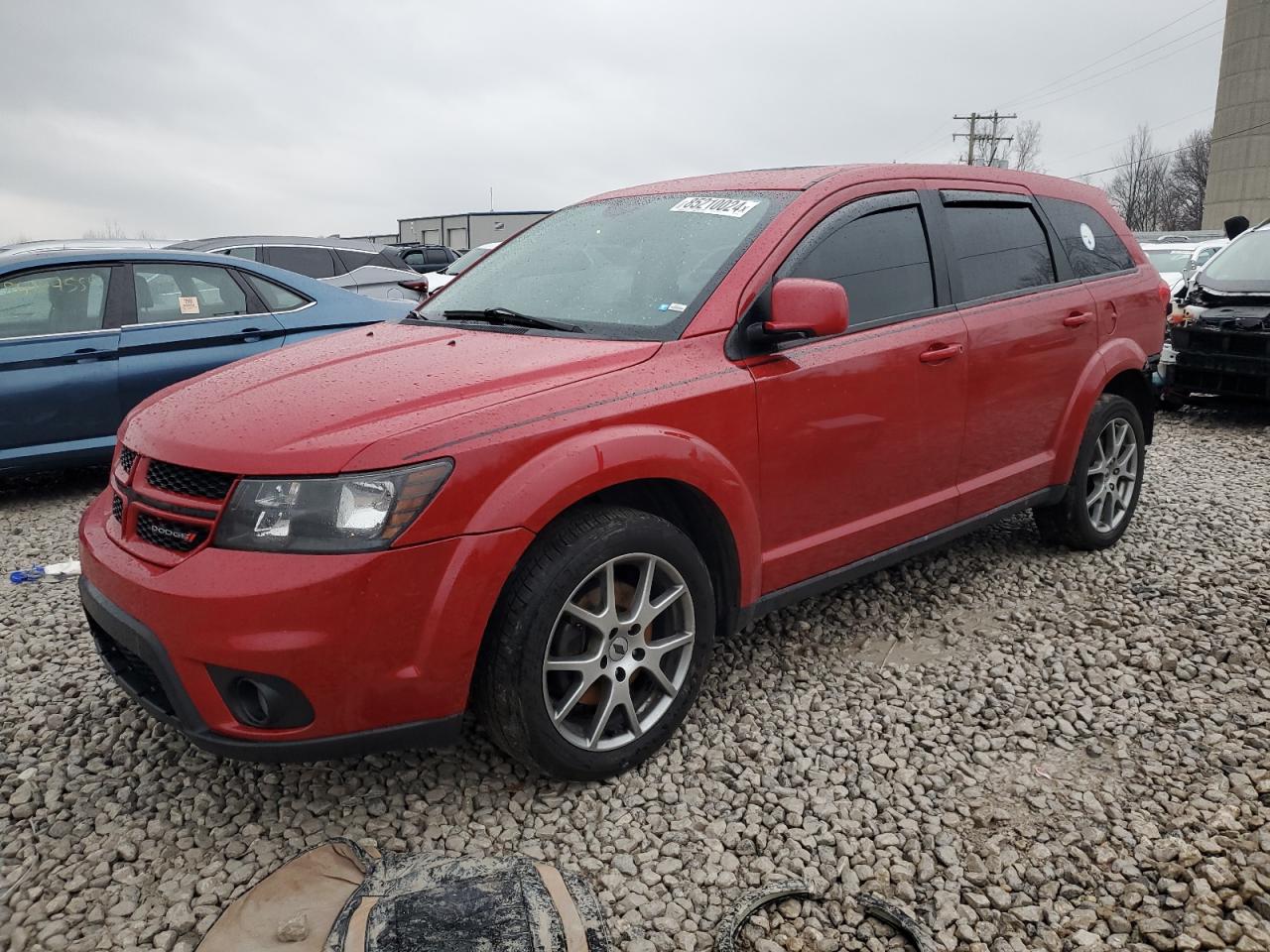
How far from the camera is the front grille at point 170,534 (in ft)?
7.63

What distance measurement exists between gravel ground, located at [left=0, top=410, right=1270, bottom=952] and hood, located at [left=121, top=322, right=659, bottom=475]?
1.06 m

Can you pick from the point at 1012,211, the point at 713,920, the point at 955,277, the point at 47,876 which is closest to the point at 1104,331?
the point at 1012,211

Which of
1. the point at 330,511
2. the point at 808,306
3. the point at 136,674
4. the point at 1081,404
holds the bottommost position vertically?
the point at 136,674

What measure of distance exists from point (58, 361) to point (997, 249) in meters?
5.24

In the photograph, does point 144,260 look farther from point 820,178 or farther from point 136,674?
point 820,178

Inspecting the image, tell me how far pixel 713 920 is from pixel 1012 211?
3.20 metres

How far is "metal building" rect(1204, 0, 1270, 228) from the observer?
47500 millimetres

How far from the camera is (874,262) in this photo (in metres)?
3.38

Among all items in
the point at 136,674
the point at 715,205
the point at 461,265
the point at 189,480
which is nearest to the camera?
the point at 189,480

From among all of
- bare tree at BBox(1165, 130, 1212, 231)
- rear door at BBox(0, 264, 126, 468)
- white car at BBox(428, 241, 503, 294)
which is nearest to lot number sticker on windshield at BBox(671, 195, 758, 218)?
white car at BBox(428, 241, 503, 294)

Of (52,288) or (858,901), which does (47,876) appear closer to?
(858,901)

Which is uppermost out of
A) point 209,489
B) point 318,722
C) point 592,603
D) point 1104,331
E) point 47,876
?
point 1104,331

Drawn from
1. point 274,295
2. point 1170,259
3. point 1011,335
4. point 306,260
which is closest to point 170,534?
point 1011,335

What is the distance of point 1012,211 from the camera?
4.04 meters
